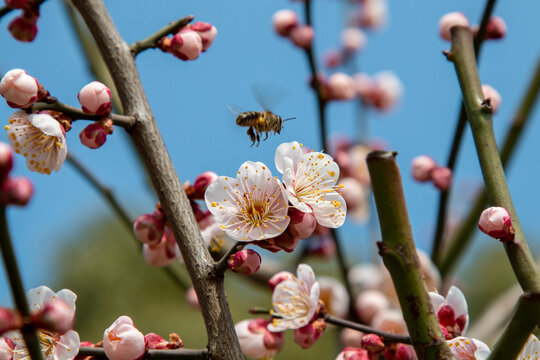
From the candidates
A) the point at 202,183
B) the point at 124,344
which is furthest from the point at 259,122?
the point at 124,344

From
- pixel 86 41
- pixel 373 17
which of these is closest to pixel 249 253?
pixel 86 41

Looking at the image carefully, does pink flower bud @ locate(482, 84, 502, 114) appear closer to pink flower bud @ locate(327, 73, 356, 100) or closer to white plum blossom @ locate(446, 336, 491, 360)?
pink flower bud @ locate(327, 73, 356, 100)

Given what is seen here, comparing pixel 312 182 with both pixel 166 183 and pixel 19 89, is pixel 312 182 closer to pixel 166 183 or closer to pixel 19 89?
pixel 166 183

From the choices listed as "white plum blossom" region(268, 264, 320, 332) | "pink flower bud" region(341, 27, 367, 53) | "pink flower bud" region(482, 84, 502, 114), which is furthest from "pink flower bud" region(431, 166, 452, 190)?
"pink flower bud" region(341, 27, 367, 53)

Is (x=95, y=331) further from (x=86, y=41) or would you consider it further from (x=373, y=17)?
(x=86, y=41)

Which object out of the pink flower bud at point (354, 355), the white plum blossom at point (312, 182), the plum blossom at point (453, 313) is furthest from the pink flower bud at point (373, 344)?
the white plum blossom at point (312, 182)

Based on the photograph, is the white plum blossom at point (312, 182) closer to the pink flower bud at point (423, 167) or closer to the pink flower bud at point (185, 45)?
the pink flower bud at point (185, 45)
